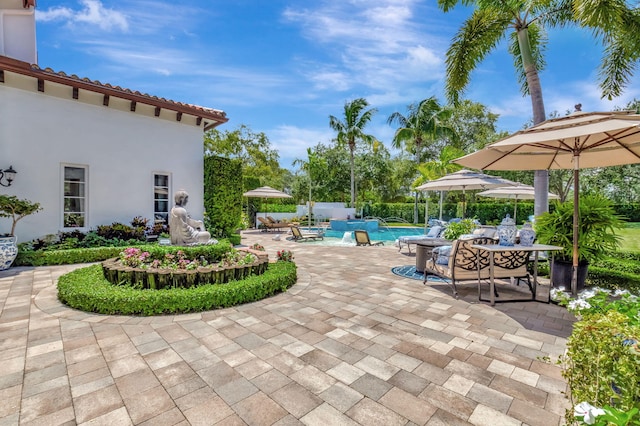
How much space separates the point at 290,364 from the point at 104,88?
947cm

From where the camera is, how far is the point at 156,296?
426 centimetres

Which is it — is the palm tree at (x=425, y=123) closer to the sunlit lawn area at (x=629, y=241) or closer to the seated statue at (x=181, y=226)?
the sunlit lawn area at (x=629, y=241)

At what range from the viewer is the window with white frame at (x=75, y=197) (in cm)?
859

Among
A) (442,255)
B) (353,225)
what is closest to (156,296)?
(442,255)

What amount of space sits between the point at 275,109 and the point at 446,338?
24766 millimetres

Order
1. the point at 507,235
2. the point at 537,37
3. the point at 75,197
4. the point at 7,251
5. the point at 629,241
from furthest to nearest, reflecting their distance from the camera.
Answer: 1. the point at 629,241
2. the point at 537,37
3. the point at 75,197
4. the point at 7,251
5. the point at 507,235

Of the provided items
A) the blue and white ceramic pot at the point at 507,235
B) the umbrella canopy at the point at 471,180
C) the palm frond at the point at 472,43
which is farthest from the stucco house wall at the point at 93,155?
the blue and white ceramic pot at the point at 507,235

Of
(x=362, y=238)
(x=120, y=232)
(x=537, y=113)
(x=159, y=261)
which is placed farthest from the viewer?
(x=362, y=238)

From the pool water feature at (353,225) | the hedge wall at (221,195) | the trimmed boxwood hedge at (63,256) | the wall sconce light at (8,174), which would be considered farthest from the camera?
the pool water feature at (353,225)

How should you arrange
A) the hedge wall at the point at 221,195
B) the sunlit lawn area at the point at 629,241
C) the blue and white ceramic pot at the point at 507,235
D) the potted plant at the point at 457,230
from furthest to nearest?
the hedge wall at the point at 221,195, the sunlit lawn area at the point at 629,241, the potted plant at the point at 457,230, the blue and white ceramic pot at the point at 507,235

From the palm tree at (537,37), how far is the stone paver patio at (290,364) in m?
5.77

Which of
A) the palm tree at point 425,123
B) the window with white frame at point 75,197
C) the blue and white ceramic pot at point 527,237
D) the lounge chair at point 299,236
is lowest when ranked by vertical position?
the lounge chair at point 299,236

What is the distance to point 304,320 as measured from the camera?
4066 millimetres

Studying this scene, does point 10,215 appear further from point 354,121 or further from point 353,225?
point 354,121
